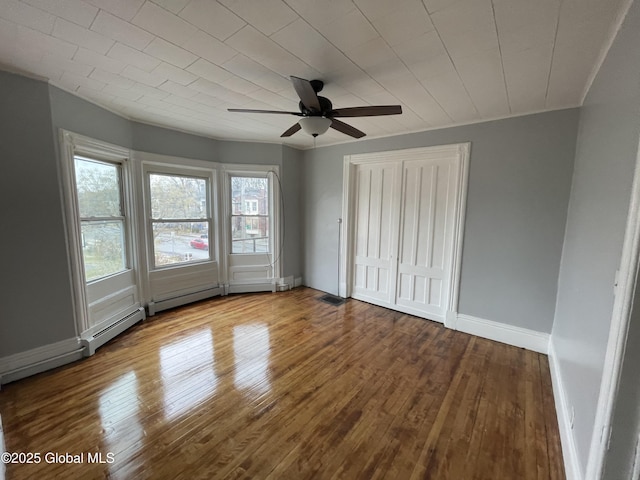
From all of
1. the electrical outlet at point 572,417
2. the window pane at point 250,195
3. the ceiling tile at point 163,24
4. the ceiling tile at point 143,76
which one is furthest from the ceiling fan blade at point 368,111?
the window pane at point 250,195

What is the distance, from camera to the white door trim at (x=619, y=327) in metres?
0.95

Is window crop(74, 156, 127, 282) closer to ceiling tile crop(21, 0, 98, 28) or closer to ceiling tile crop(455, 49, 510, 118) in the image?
ceiling tile crop(21, 0, 98, 28)

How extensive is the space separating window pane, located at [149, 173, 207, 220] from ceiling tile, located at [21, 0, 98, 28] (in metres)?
2.26

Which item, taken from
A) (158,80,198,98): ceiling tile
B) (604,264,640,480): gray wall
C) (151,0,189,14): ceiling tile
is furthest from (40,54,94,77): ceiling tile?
(604,264,640,480): gray wall

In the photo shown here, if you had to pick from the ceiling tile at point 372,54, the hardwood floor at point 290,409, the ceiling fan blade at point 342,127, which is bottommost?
the hardwood floor at point 290,409

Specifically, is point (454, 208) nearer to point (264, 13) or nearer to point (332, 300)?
point (332, 300)

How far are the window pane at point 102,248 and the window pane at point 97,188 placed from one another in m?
0.14

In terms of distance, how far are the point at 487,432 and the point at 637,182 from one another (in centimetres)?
174

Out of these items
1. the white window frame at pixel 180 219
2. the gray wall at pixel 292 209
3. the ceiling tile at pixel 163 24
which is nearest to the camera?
the ceiling tile at pixel 163 24

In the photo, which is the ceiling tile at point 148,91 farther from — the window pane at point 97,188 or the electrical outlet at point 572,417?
the electrical outlet at point 572,417

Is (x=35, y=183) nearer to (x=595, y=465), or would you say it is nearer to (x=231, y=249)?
(x=231, y=249)

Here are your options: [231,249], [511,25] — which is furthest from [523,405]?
[231,249]

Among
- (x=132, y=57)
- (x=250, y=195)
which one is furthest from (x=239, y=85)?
(x=250, y=195)

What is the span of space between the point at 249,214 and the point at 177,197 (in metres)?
1.08
